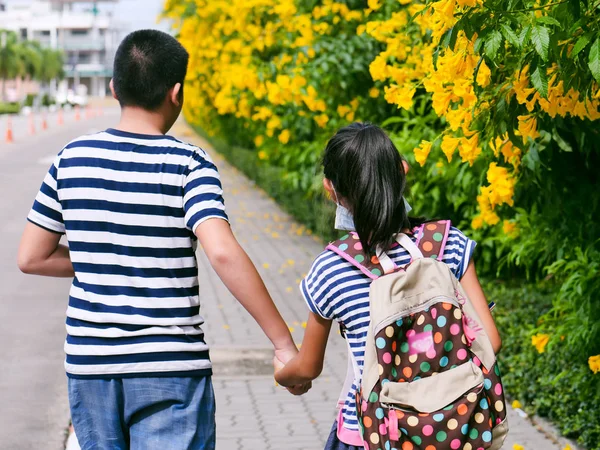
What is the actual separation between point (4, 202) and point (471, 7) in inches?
590

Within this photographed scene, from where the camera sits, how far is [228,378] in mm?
6512

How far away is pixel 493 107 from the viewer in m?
3.63

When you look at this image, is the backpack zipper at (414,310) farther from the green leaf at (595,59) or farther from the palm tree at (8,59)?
the palm tree at (8,59)

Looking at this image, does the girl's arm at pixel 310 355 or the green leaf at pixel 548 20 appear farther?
the green leaf at pixel 548 20

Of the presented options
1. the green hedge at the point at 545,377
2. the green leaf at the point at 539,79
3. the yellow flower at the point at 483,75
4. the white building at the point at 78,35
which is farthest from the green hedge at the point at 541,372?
the white building at the point at 78,35

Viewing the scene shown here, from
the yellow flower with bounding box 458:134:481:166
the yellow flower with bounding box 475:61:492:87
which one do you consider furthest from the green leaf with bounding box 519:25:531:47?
the yellow flower with bounding box 458:134:481:166

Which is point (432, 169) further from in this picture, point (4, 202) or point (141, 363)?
point (4, 202)

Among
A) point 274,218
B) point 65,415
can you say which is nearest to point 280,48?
point 274,218

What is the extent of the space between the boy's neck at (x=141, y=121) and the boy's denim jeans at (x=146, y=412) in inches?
24.2

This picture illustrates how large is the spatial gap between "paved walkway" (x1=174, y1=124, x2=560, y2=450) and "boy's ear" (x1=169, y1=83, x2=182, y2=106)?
2888mm

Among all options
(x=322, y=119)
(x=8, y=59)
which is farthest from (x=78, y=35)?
(x=322, y=119)

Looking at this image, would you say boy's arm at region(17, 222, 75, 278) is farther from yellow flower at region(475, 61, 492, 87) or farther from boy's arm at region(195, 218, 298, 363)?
yellow flower at region(475, 61, 492, 87)

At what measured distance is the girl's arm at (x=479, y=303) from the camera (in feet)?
7.93

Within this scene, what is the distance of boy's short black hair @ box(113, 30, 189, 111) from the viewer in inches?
101
